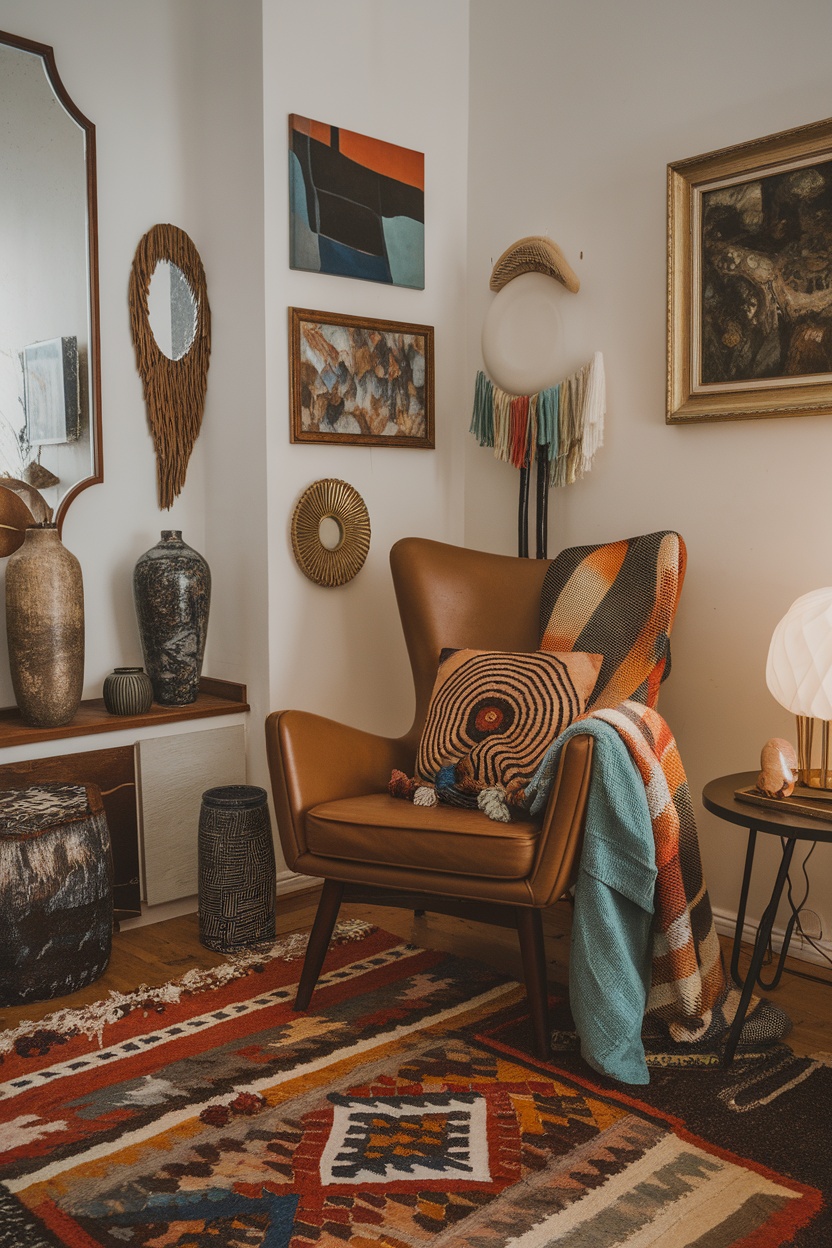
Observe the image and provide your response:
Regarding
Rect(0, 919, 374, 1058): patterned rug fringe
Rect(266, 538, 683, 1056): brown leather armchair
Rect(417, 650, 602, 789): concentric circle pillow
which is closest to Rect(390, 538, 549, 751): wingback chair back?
Rect(266, 538, 683, 1056): brown leather armchair

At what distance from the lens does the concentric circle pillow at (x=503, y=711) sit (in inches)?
90.2

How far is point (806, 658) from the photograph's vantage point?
2012mm

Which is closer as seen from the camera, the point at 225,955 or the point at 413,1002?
the point at 413,1002

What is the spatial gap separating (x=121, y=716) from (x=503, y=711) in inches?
38.7

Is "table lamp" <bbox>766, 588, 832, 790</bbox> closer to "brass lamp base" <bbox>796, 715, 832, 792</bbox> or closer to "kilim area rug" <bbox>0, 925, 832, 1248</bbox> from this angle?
"brass lamp base" <bbox>796, 715, 832, 792</bbox>

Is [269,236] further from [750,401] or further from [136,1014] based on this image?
[136,1014]

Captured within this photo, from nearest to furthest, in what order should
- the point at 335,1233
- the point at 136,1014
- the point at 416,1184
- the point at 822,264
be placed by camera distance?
the point at 335,1233
the point at 416,1184
the point at 136,1014
the point at 822,264

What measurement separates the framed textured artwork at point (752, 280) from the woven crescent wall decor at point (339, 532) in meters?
0.89

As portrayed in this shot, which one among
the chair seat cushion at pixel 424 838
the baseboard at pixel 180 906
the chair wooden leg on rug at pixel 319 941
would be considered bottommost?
the baseboard at pixel 180 906

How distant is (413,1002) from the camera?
2.22m

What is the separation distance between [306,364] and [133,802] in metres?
1.22

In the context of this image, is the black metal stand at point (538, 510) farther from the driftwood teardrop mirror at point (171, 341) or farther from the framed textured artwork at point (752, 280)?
the driftwood teardrop mirror at point (171, 341)

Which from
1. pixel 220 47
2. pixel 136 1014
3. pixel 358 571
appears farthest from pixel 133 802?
pixel 220 47

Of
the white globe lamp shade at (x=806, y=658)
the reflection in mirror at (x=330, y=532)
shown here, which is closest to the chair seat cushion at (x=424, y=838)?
the white globe lamp shade at (x=806, y=658)
